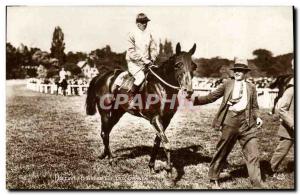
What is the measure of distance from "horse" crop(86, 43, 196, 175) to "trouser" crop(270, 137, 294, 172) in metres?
1.68

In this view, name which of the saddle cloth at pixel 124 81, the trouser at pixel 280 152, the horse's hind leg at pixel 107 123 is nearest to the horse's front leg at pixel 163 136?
the saddle cloth at pixel 124 81

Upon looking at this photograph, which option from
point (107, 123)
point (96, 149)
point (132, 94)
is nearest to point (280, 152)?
point (132, 94)

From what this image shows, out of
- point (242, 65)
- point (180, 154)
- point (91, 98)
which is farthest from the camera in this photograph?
point (91, 98)

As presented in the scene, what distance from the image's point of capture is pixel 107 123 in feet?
27.0

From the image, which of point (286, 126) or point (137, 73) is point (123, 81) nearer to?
point (137, 73)

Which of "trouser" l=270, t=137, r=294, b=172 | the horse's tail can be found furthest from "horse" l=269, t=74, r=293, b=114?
the horse's tail

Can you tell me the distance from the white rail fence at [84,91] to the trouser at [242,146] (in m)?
0.65

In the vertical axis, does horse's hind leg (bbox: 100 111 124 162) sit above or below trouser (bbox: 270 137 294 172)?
above

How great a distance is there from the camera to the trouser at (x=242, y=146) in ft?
25.1

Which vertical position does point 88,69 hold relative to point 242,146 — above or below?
above

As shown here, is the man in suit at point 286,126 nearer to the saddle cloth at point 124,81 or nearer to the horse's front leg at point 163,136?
the horse's front leg at point 163,136

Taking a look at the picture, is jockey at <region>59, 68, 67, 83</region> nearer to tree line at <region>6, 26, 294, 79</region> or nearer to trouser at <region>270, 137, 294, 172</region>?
tree line at <region>6, 26, 294, 79</region>

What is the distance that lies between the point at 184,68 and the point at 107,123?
5.57 feet

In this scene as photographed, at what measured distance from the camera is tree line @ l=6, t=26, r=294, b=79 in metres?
8.13
